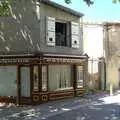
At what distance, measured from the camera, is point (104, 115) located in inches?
675

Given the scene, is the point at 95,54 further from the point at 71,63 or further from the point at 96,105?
the point at 96,105

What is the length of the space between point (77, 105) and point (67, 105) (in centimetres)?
55

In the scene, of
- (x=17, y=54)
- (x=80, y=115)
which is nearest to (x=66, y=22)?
(x=17, y=54)

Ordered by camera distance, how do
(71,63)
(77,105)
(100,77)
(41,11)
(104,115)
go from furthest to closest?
(100,77), (71,63), (41,11), (77,105), (104,115)

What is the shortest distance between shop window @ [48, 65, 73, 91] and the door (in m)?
1.80

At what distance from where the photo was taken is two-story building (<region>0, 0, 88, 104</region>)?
22.2 m

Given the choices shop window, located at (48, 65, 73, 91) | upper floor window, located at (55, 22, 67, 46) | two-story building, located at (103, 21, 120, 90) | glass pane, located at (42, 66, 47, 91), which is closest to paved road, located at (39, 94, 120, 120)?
glass pane, located at (42, 66, 47, 91)

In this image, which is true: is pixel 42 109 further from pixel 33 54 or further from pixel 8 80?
pixel 8 80

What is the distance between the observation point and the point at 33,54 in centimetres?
2169

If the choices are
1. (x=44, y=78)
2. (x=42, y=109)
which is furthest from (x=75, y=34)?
(x=42, y=109)

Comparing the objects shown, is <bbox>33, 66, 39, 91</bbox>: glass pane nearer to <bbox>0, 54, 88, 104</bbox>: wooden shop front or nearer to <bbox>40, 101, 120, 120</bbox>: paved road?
<bbox>0, 54, 88, 104</bbox>: wooden shop front

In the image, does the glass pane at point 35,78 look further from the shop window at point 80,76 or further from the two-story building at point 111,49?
the two-story building at point 111,49

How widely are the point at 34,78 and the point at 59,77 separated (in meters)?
2.93

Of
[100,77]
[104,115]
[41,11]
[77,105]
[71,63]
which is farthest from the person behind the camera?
[100,77]
